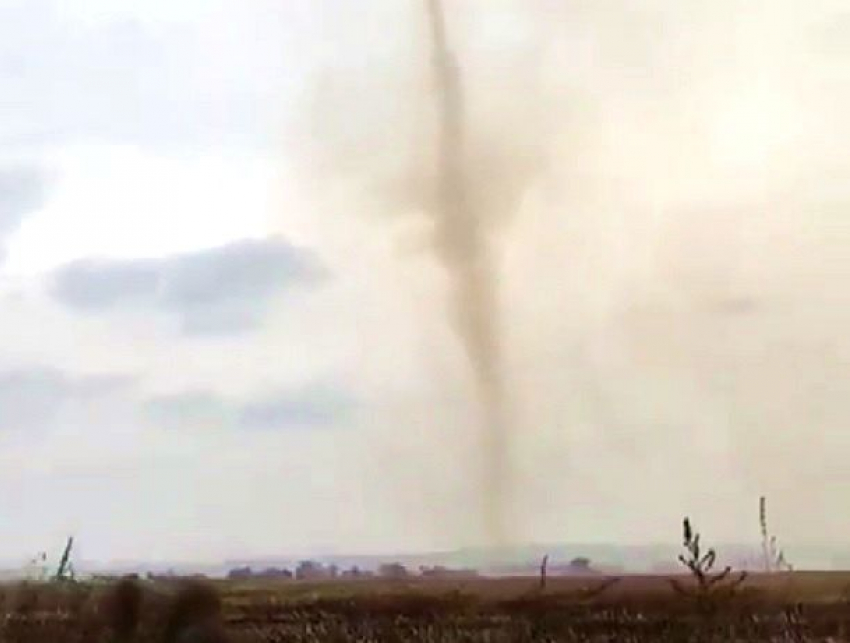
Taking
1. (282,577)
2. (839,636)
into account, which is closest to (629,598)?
(839,636)

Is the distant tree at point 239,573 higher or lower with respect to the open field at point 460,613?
higher

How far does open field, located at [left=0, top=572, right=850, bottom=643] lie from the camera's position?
52.0 ft

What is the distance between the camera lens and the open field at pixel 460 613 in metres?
15.8

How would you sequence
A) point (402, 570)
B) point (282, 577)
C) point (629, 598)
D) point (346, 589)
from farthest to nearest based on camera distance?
point (282, 577), point (402, 570), point (346, 589), point (629, 598)

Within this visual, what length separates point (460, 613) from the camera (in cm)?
Result: 2078

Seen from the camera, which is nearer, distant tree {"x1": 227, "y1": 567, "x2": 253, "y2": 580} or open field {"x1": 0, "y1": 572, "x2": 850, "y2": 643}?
open field {"x1": 0, "y1": 572, "x2": 850, "y2": 643}

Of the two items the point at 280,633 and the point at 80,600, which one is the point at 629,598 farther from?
the point at 80,600

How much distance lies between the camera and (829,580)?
86.8ft

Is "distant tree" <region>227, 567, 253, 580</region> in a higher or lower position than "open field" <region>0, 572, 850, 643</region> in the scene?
higher

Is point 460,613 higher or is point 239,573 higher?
point 239,573

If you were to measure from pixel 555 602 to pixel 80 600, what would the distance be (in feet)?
24.0

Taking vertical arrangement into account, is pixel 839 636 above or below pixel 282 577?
below

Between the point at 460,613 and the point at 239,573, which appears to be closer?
the point at 460,613

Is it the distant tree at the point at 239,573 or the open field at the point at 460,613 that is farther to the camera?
the distant tree at the point at 239,573
